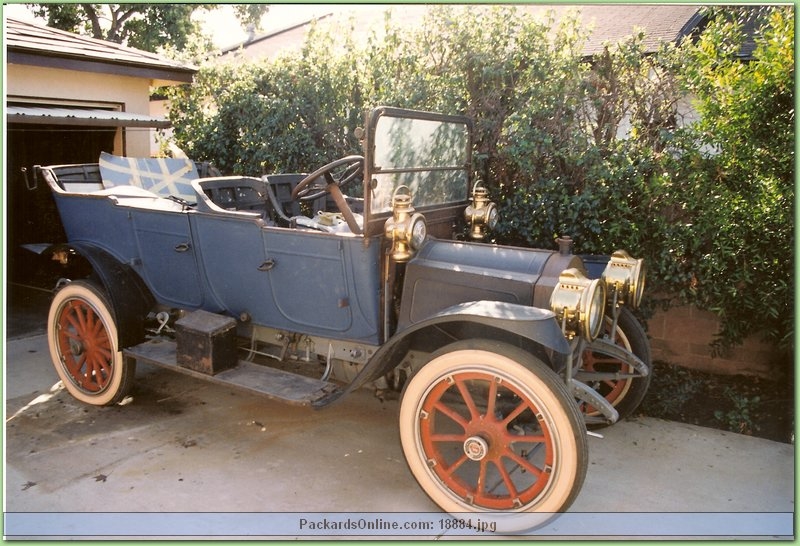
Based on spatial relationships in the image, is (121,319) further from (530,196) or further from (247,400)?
(530,196)

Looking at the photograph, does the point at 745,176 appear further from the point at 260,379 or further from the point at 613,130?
the point at 260,379

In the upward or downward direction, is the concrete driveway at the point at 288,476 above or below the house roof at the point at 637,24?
below

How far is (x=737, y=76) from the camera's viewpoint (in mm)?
3705

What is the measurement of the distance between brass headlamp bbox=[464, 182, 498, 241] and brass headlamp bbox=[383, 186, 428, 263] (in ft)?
2.52

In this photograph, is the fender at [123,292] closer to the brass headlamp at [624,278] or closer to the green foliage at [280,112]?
the green foliage at [280,112]

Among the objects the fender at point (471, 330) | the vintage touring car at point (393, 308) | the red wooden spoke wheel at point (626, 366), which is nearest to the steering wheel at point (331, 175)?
the vintage touring car at point (393, 308)

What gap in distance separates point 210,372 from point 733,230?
10.3ft

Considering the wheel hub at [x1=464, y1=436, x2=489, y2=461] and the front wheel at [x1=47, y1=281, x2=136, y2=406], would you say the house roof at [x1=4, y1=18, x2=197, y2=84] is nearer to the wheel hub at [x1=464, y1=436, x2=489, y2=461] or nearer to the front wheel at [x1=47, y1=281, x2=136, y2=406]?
the front wheel at [x1=47, y1=281, x2=136, y2=406]

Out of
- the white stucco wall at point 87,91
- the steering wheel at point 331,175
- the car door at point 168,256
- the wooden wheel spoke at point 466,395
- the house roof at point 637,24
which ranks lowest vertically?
the wooden wheel spoke at point 466,395

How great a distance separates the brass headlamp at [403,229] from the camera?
9.76 feet

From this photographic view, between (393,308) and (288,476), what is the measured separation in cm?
100

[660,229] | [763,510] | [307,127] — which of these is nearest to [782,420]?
[763,510]

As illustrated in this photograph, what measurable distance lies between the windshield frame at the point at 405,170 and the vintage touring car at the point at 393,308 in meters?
0.01

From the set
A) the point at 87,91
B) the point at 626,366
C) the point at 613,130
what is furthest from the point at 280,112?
the point at 626,366
